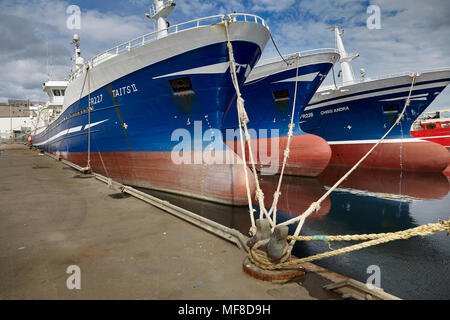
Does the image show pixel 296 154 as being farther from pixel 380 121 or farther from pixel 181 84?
pixel 181 84

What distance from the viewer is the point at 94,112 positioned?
39.8ft

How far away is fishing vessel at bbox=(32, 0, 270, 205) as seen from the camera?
28.2ft

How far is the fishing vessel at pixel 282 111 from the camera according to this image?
46.6 ft

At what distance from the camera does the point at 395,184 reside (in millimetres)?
14055

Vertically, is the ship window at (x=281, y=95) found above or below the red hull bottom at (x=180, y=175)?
above

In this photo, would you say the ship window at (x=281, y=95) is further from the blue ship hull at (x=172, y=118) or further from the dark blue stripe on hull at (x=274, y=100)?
the blue ship hull at (x=172, y=118)

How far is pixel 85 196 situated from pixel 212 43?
6077mm

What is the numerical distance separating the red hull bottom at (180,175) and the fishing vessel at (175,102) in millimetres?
35

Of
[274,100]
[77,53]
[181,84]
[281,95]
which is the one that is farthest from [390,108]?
[77,53]

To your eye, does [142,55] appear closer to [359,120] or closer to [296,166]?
[296,166]

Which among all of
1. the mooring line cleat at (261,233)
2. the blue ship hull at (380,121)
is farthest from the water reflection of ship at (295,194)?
the blue ship hull at (380,121)

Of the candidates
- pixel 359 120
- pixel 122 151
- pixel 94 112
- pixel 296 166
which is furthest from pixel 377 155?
pixel 94 112

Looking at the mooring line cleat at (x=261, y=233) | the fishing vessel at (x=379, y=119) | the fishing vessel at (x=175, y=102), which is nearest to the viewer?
the mooring line cleat at (x=261, y=233)

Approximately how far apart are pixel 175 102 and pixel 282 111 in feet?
27.4
